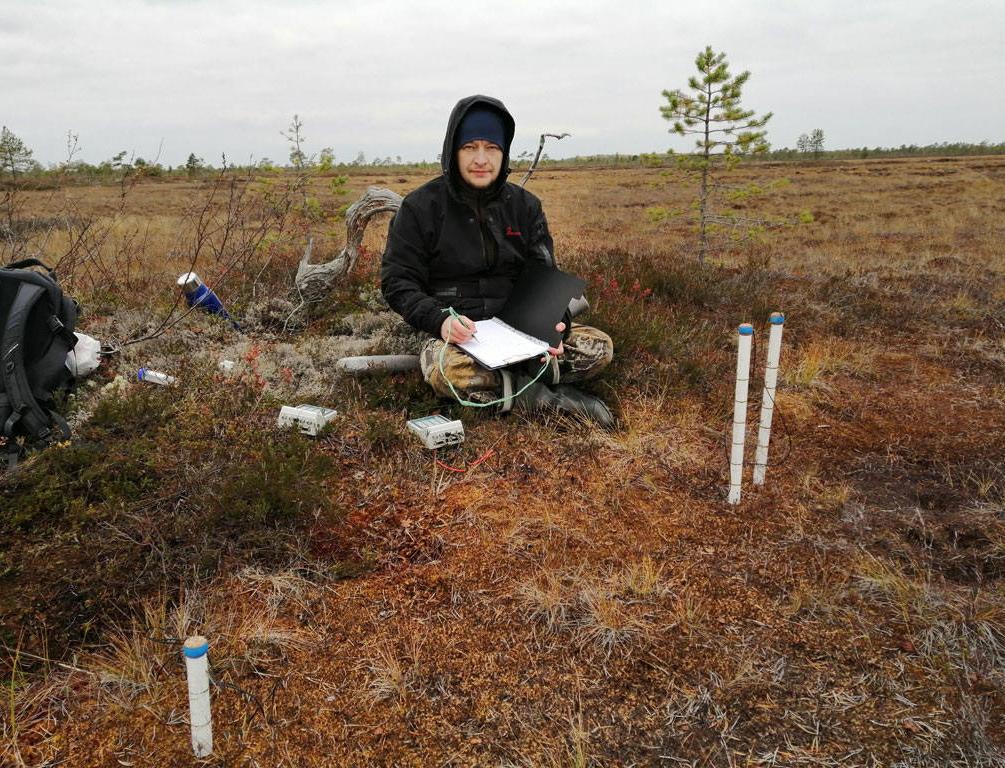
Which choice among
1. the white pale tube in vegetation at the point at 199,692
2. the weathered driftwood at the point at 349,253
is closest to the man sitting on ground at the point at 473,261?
the weathered driftwood at the point at 349,253

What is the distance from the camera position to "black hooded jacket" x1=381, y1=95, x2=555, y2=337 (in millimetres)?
3766

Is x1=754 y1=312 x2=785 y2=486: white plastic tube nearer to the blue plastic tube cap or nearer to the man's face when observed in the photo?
the man's face

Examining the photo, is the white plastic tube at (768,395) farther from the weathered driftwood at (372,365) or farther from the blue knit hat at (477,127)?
the weathered driftwood at (372,365)

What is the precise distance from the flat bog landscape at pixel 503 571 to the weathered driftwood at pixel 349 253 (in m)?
1.14


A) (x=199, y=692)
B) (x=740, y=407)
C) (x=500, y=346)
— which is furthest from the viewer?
(x=500, y=346)

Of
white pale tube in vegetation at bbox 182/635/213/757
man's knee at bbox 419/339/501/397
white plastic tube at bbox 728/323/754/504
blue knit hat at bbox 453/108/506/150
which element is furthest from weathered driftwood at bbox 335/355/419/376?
white pale tube in vegetation at bbox 182/635/213/757

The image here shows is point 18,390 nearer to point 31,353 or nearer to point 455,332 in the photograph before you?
point 31,353

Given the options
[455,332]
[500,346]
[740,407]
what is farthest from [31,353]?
[740,407]

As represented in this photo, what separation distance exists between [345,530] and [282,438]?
0.83 metres

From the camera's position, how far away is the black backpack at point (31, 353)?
10.5 ft

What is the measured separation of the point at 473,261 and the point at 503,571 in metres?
2.10

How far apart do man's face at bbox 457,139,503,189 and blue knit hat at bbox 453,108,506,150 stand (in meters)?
0.03

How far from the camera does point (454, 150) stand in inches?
146

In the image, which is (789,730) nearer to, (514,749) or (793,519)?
(514,749)
